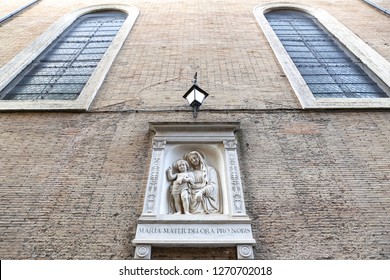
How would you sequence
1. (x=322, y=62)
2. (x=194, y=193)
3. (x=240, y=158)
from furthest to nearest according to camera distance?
(x=322, y=62) < (x=240, y=158) < (x=194, y=193)

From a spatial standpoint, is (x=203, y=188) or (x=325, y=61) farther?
(x=325, y=61)

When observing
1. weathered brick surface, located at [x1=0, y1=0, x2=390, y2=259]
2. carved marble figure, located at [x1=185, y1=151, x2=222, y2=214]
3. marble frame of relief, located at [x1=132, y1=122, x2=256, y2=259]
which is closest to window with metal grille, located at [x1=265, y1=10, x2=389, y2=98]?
weathered brick surface, located at [x1=0, y1=0, x2=390, y2=259]

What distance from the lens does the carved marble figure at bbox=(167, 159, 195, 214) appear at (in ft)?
13.8

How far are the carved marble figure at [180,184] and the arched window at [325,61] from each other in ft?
8.85

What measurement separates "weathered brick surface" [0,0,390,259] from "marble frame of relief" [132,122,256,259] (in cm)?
15

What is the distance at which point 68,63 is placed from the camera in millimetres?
7992

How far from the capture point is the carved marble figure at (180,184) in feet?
13.8

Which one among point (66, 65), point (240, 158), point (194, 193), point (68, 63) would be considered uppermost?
point (68, 63)

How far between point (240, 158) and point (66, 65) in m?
5.28

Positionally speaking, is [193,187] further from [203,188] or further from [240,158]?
[240,158]

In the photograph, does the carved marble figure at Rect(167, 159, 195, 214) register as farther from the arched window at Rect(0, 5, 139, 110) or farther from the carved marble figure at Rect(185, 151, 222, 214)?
the arched window at Rect(0, 5, 139, 110)

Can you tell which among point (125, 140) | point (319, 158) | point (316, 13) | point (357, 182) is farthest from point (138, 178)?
point (316, 13)

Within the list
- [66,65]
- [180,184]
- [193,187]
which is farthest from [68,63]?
[193,187]

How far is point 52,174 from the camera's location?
4730 millimetres
